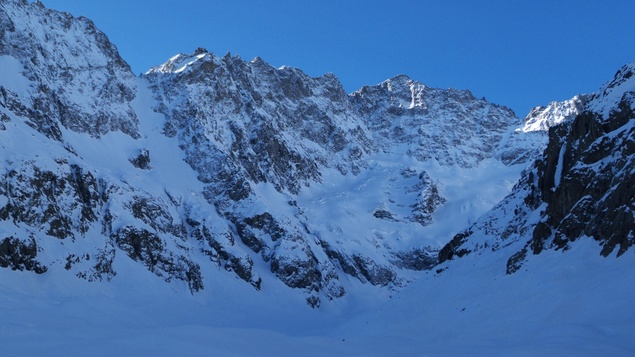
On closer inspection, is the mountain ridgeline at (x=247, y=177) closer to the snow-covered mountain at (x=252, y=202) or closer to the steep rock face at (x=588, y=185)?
the steep rock face at (x=588, y=185)

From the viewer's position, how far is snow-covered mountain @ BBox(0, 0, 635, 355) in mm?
39062

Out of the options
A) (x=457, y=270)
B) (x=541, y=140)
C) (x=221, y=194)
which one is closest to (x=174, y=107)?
(x=221, y=194)

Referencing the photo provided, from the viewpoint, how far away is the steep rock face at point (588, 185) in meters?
32.3

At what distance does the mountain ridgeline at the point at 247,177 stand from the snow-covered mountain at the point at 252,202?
0.29 meters

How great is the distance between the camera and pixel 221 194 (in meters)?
98.5

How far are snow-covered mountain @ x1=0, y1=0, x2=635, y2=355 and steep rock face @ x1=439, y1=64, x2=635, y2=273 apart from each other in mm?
168

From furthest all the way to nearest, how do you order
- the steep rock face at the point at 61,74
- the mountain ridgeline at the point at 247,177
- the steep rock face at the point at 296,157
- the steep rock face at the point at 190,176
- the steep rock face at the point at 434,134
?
the steep rock face at the point at 434,134
the steep rock face at the point at 296,157
the steep rock face at the point at 61,74
the steep rock face at the point at 190,176
the mountain ridgeline at the point at 247,177

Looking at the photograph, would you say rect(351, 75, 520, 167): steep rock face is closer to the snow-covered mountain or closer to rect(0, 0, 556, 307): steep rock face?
the snow-covered mountain

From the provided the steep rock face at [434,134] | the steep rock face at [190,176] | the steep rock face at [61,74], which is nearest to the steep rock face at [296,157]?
the steep rock face at [190,176]

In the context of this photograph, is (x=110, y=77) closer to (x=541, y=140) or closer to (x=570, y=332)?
(x=570, y=332)

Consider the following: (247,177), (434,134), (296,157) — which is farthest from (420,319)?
(434,134)

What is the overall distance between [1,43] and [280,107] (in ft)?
241

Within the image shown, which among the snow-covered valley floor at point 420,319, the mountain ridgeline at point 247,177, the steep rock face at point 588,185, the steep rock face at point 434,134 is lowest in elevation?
the snow-covered valley floor at point 420,319

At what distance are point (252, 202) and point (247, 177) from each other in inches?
469
